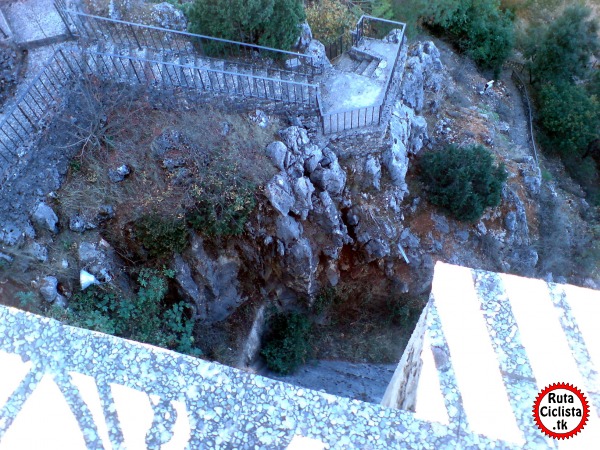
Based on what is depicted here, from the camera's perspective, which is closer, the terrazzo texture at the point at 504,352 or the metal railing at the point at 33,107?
the terrazzo texture at the point at 504,352

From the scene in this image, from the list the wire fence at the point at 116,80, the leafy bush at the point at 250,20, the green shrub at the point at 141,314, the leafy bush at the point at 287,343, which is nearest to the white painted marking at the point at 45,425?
the green shrub at the point at 141,314

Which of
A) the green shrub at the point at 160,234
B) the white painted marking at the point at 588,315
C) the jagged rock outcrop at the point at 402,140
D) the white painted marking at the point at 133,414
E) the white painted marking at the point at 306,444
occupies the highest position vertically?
the white painted marking at the point at 133,414

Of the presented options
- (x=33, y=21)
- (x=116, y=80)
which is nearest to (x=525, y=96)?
(x=116, y=80)

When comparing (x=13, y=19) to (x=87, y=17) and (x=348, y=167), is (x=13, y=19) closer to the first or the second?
(x=87, y=17)

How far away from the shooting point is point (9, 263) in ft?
26.6

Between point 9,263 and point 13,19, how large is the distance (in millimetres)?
6727

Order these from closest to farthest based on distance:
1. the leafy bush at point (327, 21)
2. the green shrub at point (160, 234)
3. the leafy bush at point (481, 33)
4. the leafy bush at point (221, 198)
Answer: the green shrub at point (160, 234) → the leafy bush at point (221, 198) → the leafy bush at point (327, 21) → the leafy bush at point (481, 33)

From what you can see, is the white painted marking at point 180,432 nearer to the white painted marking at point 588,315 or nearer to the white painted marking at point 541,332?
the white painted marking at point 541,332

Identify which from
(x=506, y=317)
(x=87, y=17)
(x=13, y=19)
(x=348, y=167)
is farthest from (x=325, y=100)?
(x=13, y=19)

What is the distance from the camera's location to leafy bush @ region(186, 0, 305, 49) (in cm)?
978

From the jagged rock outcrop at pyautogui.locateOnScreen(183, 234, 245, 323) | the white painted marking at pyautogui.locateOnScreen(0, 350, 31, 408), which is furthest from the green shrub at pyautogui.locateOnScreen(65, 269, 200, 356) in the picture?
the white painted marking at pyautogui.locateOnScreen(0, 350, 31, 408)

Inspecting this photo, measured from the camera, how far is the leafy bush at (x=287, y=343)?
11.1m

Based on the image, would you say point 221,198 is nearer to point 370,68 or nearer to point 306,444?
point 370,68

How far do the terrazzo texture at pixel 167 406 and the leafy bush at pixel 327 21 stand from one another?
1005 cm
